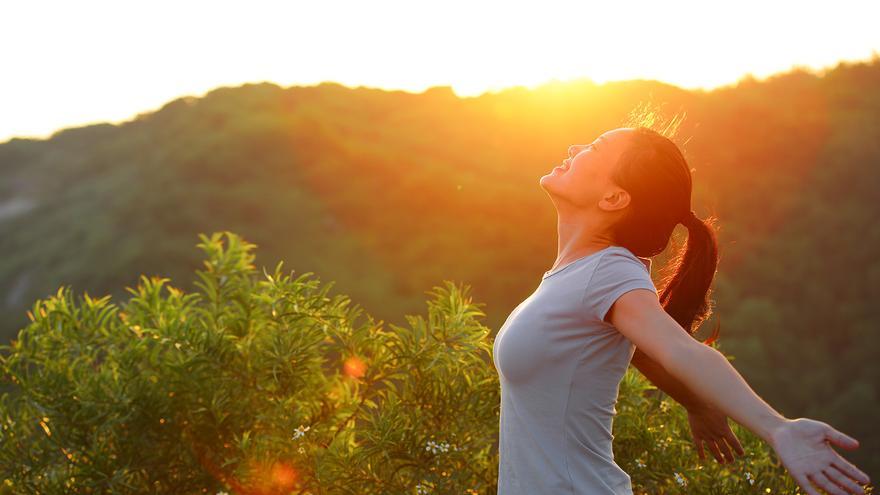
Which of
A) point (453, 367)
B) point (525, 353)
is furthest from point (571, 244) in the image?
point (453, 367)

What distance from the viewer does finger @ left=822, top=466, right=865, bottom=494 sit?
1.15 m

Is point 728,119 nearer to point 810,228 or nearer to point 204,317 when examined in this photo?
point 810,228

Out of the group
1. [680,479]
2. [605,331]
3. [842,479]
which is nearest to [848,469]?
[842,479]

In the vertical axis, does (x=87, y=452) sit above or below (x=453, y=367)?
below

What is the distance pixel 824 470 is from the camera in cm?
117

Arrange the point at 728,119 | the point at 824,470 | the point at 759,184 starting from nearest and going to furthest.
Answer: the point at 824,470 < the point at 759,184 < the point at 728,119

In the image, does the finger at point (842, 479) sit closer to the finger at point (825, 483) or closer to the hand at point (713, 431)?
the finger at point (825, 483)

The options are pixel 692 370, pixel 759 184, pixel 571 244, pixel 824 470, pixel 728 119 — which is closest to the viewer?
pixel 824 470

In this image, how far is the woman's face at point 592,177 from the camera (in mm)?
1664

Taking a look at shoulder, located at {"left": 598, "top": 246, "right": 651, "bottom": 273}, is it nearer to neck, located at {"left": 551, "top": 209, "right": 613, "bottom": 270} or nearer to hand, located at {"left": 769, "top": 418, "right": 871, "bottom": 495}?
neck, located at {"left": 551, "top": 209, "right": 613, "bottom": 270}

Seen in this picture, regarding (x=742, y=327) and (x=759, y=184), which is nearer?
(x=742, y=327)

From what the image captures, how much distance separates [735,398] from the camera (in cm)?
128

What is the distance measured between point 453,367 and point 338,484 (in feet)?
1.58

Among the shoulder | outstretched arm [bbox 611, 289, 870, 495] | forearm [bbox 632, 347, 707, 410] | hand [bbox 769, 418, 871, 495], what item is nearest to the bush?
forearm [bbox 632, 347, 707, 410]
